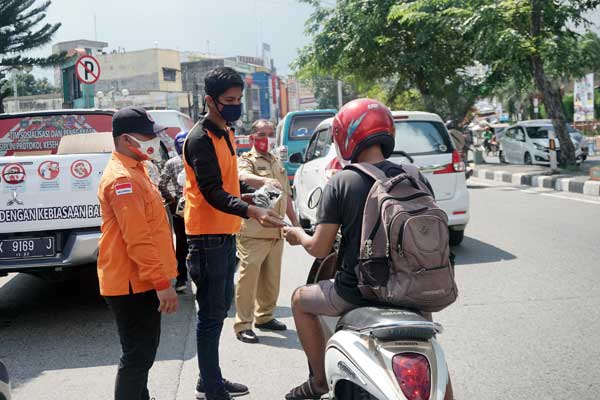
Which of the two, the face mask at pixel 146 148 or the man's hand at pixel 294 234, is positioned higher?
the face mask at pixel 146 148

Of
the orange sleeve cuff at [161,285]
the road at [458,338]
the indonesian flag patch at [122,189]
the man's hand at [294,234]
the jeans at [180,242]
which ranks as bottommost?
the road at [458,338]

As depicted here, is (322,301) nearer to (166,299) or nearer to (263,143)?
(166,299)

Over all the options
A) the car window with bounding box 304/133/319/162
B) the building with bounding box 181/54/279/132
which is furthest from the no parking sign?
the building with bounding box 181/54/279/132

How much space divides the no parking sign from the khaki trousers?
9885 mm

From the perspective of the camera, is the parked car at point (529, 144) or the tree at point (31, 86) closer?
the parked car at point (529, 144)

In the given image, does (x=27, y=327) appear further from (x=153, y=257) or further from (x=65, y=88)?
(x=65, y=88)

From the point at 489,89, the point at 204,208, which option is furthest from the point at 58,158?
the point at 489,89

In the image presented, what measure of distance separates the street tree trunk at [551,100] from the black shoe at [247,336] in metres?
14.9

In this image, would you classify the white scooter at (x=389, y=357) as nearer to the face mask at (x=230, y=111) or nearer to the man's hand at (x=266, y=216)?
the man's hand at (x=266, y=216)

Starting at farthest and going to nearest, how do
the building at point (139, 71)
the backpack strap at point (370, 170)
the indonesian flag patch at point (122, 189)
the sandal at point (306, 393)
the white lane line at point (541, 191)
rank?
the building at point (139, 71)
the white lane line at point (541, 191)
the sandal at point (306, 393)
the indonesian flag patch at point (122, 189)
the backpack strap at point (370, 170)

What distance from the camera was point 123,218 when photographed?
3154 mm

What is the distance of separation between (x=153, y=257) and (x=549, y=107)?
17.5m

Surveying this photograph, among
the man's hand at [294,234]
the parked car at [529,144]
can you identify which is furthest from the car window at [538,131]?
the man's hand at [294,234]

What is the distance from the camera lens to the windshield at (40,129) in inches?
265
